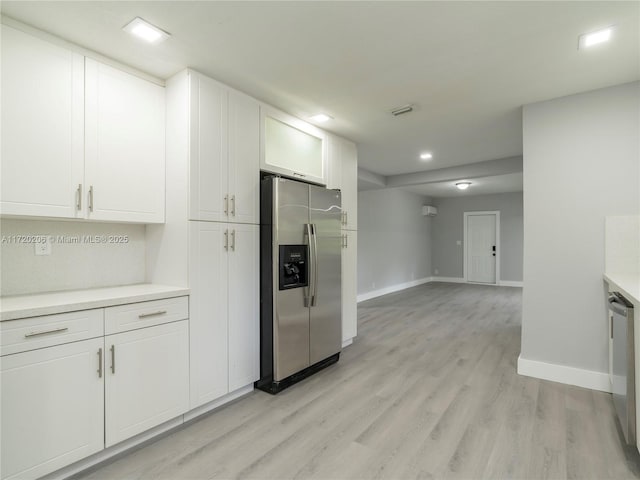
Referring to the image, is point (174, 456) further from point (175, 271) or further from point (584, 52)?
point (584, 52)

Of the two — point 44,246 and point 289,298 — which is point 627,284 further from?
point 44,246

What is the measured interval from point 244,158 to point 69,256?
1.42 metres

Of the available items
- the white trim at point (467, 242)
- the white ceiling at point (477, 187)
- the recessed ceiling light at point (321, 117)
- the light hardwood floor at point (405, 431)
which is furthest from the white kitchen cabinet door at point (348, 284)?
the white trim at point (467, 242)

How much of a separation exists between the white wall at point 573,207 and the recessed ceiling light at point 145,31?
309 centimetres

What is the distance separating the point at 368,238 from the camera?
7086mm

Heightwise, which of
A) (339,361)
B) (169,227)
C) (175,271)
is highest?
(169,227)

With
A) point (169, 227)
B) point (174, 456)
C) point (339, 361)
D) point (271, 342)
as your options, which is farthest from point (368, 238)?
point (174, 456)

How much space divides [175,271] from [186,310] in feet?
1.01

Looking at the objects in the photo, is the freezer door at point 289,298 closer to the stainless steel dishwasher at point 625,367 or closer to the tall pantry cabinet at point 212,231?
the tall pantry cabinet at point 212,231

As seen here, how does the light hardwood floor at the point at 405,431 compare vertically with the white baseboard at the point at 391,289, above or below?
below

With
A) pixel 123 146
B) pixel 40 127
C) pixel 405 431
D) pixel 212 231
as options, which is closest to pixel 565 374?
pixel 405 431

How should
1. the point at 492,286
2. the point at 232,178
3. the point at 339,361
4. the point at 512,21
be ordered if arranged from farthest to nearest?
the point at 492,286 < the point at 339,361 < the point at 232,178 < the point at 512,21

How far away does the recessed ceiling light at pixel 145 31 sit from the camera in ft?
6.18

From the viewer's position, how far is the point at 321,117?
3.33 meters
